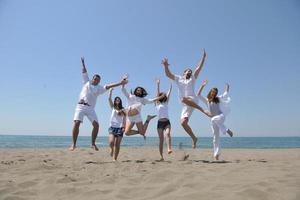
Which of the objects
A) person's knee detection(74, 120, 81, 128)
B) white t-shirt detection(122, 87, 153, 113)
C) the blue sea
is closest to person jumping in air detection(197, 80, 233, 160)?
white t-shirt detection(122, 87, 153, 113)

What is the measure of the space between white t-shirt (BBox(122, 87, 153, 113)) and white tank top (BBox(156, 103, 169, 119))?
337 mm

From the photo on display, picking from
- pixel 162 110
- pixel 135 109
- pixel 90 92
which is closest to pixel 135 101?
pixel 135 109

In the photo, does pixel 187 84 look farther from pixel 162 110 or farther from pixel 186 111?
pixel 162 110

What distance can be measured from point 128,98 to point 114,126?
1190mm

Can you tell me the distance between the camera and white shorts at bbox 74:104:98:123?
25.4 feet

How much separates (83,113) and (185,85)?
2.93 m

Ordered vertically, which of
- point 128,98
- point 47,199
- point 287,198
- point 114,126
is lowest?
point 47,199

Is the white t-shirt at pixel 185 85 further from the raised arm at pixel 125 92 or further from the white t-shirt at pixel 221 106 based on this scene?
the raised arm at pixel 125 92

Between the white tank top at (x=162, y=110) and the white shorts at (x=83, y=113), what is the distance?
1.82 meters

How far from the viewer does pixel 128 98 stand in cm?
825

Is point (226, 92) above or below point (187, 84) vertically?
below

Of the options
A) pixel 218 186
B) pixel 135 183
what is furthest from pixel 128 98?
pixel 218 186

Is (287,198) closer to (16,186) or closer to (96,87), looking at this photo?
(16,186)

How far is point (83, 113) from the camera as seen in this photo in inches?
306
